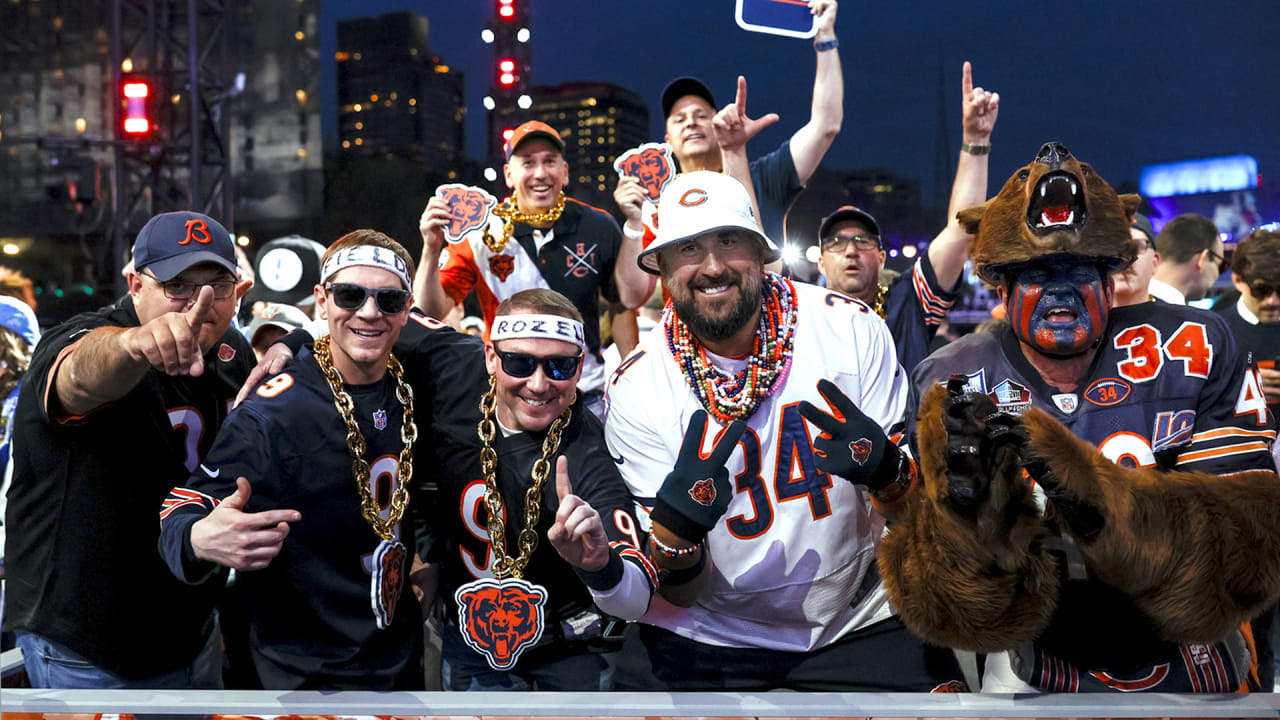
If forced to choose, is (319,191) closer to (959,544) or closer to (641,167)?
(641,167)

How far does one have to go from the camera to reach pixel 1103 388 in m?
2.36

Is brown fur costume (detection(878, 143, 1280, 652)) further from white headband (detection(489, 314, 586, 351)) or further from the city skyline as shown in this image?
the city skyline

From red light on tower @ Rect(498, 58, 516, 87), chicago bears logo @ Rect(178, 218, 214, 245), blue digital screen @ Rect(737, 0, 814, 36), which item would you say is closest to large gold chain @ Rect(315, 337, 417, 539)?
chicago bears logo @ Rect(178, 218, 214, 245)

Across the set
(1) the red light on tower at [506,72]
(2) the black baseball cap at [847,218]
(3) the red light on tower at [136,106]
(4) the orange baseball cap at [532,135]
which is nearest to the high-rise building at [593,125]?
(1) the red light on tower at [506,72]

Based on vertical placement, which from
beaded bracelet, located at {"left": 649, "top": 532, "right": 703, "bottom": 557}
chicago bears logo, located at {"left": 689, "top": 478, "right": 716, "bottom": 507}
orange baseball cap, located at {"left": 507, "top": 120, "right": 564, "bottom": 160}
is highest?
orange baseball cap, located at {"left": 507, "top": 120, "right": 564, "bottom": 160}

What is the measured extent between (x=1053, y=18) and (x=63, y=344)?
15836 mm

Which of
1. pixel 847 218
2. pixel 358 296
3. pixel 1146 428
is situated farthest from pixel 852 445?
pixel 847 218

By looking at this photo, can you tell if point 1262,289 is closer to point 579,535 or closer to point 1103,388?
point 1103,388

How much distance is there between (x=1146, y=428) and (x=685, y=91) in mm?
2549

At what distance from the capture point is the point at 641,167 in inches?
157

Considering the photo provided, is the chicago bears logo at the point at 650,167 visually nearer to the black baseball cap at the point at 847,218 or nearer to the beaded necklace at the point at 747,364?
the black baseball cap at the point at 847,218

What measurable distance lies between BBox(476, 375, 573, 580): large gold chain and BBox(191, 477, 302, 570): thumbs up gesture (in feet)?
1.89

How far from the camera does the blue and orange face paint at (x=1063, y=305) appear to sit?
2.32 meters

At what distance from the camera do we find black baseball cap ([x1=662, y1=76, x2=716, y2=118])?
4.15 m
